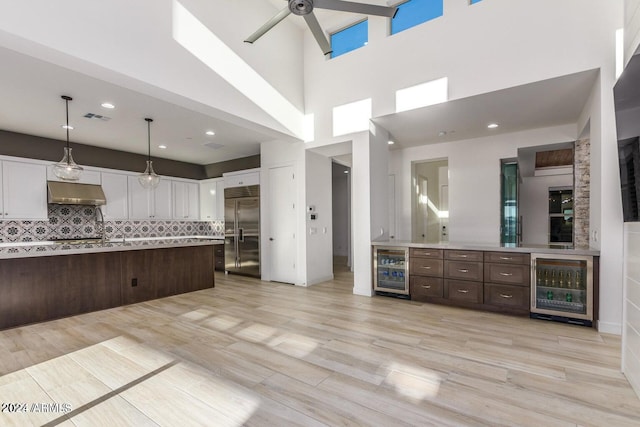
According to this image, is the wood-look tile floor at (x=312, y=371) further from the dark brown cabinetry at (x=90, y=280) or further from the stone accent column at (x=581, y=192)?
the stone accent column at (x=581, y=192)

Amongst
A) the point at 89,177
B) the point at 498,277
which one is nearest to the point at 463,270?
the point at 498,277

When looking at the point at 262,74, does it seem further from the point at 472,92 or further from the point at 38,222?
the point at 38,222

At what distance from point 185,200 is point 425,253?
19.7 ft

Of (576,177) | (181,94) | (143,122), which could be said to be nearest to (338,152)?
(181,94)

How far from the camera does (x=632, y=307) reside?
2.06 meters

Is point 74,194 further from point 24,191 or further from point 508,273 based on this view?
point 508,273

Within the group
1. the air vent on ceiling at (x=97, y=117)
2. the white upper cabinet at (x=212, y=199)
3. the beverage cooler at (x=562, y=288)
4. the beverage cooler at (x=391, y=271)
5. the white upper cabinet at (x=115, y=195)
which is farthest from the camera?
the white upper cabinet at (x=212, y=199)

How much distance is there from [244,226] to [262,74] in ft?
10.4

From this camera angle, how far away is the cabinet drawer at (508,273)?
3.59 m

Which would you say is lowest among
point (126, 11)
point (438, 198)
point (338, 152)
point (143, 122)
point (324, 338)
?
point (324, 338)

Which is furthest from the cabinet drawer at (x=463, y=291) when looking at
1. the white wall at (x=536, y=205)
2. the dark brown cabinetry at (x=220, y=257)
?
the white wall at (x=536, y=205)

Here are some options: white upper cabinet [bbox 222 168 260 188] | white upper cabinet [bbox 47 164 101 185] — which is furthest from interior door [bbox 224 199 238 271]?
white upper cabinet [bbox 47 164 101 185]

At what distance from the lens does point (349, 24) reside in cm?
484

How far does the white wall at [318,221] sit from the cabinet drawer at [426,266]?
6.23ft
